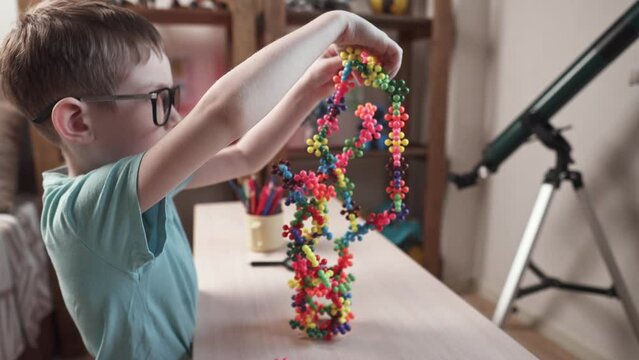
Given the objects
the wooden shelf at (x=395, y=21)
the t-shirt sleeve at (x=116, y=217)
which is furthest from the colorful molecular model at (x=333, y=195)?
the wooden shelf at (x=395, y=21)

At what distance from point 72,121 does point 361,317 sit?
51 cm

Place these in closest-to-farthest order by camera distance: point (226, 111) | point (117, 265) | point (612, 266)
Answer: point (226, 111) < point (117, 265) < point (612, 266)

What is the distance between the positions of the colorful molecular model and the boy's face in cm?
21

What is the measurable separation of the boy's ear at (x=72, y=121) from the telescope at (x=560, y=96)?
49.3 inches

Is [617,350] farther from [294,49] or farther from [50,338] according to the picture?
[50,338]

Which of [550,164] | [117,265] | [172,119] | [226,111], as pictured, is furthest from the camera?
[550,164]

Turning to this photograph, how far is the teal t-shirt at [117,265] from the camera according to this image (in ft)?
1.79

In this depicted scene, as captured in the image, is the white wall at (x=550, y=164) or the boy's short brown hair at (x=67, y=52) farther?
the white wall at (x=550, y=164)

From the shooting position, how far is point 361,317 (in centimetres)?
72

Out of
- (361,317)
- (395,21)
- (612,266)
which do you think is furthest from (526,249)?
(395,21)

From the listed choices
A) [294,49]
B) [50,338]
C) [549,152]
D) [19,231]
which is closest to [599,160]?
[549,152]

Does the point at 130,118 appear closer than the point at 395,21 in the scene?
Yes

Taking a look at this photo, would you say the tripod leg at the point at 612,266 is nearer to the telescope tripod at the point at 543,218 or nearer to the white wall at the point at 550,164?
the telescope tripod at the point at 543,218

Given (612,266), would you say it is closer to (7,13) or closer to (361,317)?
(361,317)
